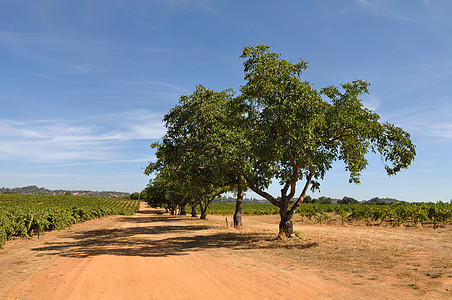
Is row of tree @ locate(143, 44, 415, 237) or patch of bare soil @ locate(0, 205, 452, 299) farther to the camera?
row of tree @ locate(143, 44, 415, 237)

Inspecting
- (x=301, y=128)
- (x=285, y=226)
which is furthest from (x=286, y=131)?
(x=285, y=226)

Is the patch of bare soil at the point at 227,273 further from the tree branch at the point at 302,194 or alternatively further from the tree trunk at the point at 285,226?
the tree branch at the point at 302,194

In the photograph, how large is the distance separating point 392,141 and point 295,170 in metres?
6.23

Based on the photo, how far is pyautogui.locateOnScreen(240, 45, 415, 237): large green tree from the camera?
16344 millimetres

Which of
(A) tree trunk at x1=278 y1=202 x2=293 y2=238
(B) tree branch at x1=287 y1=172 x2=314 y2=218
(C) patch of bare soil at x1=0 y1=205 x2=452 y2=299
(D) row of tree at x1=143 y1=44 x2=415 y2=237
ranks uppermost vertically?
(D) row of tree at x1=143 y1=44 x2=415 y2=237

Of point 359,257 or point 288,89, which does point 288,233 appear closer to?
point 359,257

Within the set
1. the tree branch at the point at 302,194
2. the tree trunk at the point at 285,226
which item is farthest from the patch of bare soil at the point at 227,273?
the tree branch at the point at 302,194

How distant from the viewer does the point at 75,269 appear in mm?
11273

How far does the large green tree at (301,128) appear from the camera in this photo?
16.3 metres

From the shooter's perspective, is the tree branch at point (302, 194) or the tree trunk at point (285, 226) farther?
the tree trunk at point (285, 226)

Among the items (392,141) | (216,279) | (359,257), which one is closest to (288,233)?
(359,257)

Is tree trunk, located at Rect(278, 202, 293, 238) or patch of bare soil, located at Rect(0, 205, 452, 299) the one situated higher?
tree trunk, located at Rect(278, 202, 293, 238)

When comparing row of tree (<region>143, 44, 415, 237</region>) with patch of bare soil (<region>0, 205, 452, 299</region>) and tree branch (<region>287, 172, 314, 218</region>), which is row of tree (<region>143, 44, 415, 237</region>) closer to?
tree branch (<region>287, 172, 314, 218</region>)

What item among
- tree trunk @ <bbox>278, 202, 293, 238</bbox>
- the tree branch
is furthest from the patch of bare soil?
the tree branch
